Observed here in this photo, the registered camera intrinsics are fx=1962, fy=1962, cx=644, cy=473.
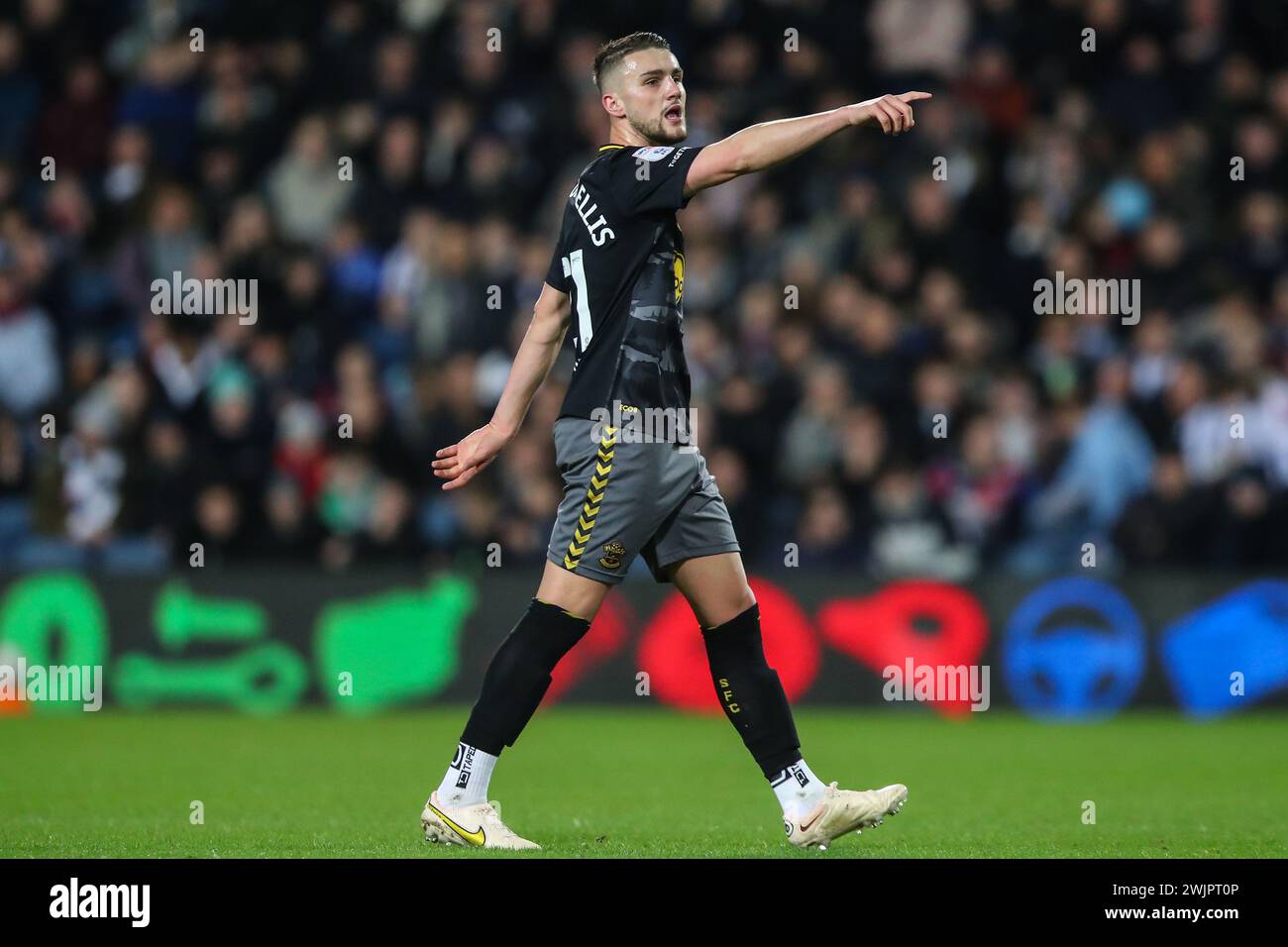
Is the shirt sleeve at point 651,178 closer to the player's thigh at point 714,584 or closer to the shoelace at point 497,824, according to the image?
the player's thigh at point 714,584

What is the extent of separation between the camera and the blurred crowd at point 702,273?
13453 millimetres

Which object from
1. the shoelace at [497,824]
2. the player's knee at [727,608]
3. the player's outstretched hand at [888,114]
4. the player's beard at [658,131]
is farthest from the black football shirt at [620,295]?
the shoelace at [497,824]

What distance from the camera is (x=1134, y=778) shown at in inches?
364

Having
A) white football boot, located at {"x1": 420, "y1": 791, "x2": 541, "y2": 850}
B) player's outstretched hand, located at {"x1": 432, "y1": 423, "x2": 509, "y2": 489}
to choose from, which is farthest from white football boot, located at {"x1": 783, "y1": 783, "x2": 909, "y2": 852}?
player's outstretched hand, located at {"x1": 432, "y1": 423, "x2": 509, "y2": 489}

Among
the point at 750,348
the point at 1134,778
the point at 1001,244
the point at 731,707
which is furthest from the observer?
the point at 1001,244

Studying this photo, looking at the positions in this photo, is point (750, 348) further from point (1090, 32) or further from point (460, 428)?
point (1090, 32)

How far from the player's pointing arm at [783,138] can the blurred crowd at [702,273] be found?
7.40 meters

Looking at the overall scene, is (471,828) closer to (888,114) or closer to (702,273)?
(888,114)

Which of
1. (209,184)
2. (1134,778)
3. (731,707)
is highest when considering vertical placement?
(209,184)

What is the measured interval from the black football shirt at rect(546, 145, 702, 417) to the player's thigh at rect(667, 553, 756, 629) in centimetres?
53

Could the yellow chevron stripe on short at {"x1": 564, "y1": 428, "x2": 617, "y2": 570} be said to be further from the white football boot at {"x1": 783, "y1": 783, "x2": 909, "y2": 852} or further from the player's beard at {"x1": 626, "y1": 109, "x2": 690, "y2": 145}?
the white football boot at {"x1": 783, "y1": 783, "x2": 909, "y2": 852}

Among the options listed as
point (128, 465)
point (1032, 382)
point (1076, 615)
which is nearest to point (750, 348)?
point (1032, 382)

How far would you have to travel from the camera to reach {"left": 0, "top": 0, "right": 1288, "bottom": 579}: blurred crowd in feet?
44.1

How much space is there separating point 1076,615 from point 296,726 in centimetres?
509
